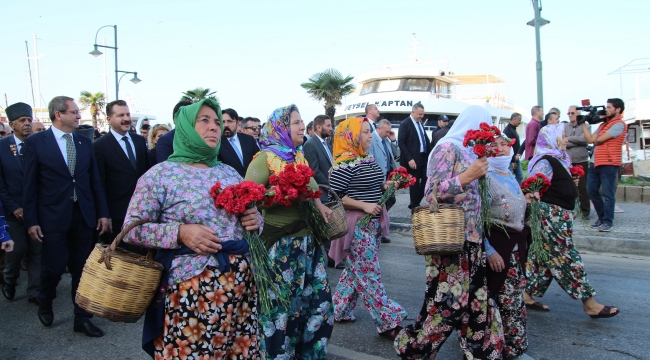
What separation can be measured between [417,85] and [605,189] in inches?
741

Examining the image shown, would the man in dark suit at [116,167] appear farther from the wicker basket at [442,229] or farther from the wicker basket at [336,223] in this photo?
the wicker basket at [442,229]

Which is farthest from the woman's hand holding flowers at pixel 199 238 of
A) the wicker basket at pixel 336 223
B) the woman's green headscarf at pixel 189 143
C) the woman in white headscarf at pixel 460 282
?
the woman in white headscarf at pixel 460 282

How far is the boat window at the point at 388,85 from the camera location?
27.4 m

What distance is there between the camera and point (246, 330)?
9.95 ft

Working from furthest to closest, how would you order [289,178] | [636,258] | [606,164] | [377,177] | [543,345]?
[606,164]
[636,258]
[377,177]
[543,345]
[289,178]

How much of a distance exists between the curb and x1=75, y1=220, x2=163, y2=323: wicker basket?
25.4 feet

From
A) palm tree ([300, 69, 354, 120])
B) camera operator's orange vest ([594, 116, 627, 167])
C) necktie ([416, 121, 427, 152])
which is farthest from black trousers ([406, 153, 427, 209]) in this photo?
palm tree ([300, 69, 354, 120])

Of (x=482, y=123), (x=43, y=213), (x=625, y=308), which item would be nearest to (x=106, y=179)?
(x=43, y=213)

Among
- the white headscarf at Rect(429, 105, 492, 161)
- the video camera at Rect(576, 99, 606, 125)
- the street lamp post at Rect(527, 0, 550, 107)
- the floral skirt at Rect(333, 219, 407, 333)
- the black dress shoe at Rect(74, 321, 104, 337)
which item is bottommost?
the black dress shoe at Rect(74, 321, 104, 337)

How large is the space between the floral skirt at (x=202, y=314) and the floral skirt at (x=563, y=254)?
3524 millimetres

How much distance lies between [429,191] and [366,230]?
117 centimetres

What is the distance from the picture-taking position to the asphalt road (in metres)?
4.52

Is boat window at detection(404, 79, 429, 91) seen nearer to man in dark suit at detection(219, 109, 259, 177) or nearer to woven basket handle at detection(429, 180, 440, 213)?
man in dark suit at detection(219, 109, 259, 177)

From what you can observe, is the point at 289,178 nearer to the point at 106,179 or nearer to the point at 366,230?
the point at 366,230
